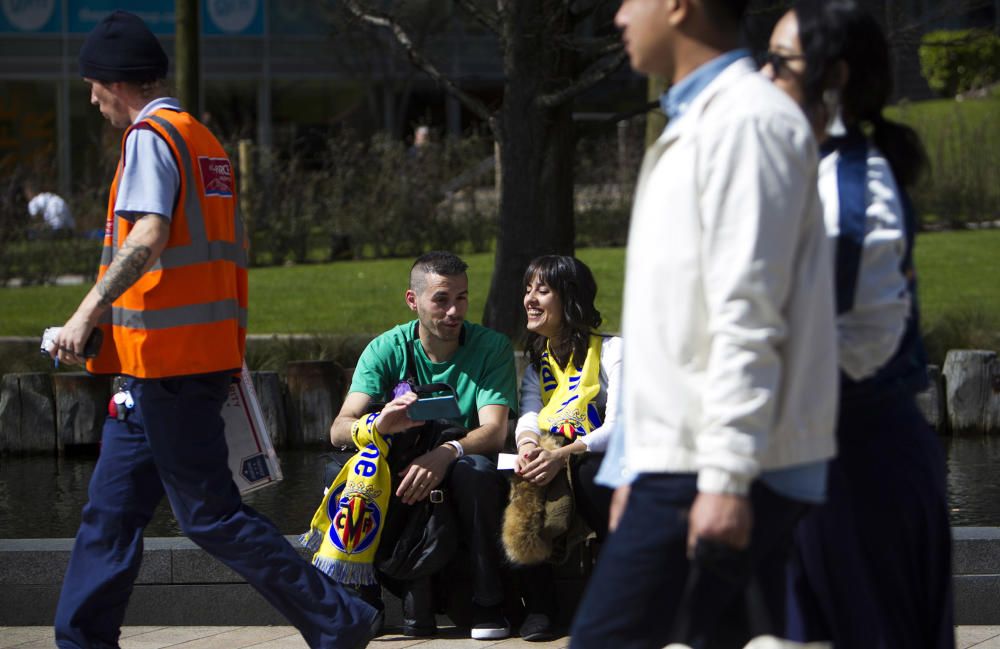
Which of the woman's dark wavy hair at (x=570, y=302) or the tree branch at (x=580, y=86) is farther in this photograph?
the tree branch at (x=580, y=86)

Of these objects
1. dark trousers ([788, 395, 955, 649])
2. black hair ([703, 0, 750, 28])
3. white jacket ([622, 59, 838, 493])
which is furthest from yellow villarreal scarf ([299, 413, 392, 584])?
black hair ([703, 0, 750, 28])

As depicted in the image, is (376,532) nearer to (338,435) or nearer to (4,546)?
(338,435)

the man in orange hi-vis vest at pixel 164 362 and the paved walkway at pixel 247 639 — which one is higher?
the man in orange hi-vis vest at pixel 164 362

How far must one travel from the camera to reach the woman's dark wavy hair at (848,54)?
9.59ft

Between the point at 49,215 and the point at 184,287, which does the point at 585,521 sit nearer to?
the point at 184,287

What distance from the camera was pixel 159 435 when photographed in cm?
426

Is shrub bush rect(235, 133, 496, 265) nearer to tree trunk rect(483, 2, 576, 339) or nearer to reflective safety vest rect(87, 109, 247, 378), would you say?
tree trunk rect(483, 2, 576, 339)

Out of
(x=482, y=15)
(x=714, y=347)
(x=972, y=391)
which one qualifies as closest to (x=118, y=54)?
(x=714, y=347)

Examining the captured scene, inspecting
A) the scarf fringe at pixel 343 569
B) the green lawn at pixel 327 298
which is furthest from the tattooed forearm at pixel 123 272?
the green lawn at pixel 327 298

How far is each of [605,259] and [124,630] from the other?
40.2 feet

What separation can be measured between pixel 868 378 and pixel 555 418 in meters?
2.44

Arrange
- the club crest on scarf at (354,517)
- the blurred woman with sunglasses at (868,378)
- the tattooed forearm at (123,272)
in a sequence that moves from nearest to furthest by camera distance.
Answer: the blurred woman with sunglasses at (868,378) → the tattooed forearm at (123,272) → the club crest on scarf at (354,517)

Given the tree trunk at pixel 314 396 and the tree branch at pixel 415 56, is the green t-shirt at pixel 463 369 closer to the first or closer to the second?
the tree trunk at pixel 314 396

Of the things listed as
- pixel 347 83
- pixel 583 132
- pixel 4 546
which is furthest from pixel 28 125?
pixel 4 546
